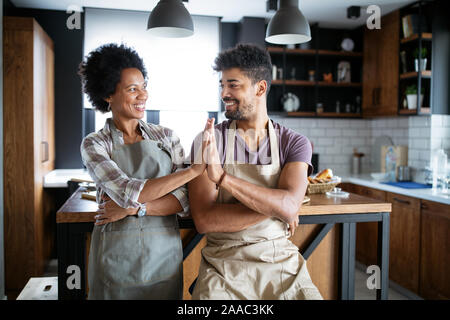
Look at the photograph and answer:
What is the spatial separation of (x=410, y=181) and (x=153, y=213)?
3.59m

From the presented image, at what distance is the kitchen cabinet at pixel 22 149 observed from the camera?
12.5 feet

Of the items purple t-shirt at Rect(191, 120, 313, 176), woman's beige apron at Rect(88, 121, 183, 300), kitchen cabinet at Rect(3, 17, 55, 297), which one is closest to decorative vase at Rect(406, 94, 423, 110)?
purple t-shirt at Rect(191, 120, 313, 176)

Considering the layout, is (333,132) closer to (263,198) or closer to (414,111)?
(414,111)

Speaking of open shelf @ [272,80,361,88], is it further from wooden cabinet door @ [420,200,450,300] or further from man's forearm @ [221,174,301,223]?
man's forearm @ [221,174,301,223]

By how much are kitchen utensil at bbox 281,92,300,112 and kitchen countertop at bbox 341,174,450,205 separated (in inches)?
42.0

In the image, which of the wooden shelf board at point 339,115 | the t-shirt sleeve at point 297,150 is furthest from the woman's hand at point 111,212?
the wooden shelf board at point 339,115

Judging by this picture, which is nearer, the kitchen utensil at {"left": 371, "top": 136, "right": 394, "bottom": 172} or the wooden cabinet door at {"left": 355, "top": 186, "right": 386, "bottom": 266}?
the wooden cabinet door at {"left": 355, "top": 186, "right": 386, "bottom": 266}

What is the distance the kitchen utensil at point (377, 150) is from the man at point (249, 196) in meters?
3.64

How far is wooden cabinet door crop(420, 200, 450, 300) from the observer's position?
11.2 feet

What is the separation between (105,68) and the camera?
179cm

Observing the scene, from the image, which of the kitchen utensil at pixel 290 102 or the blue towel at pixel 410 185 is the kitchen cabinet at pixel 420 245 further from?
the kitchen utensil at pixel 290 102

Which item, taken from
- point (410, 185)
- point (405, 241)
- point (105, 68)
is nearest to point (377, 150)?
point (410, 185)

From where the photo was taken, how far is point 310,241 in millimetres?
2570

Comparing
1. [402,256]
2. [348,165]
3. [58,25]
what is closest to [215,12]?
[58,25]
